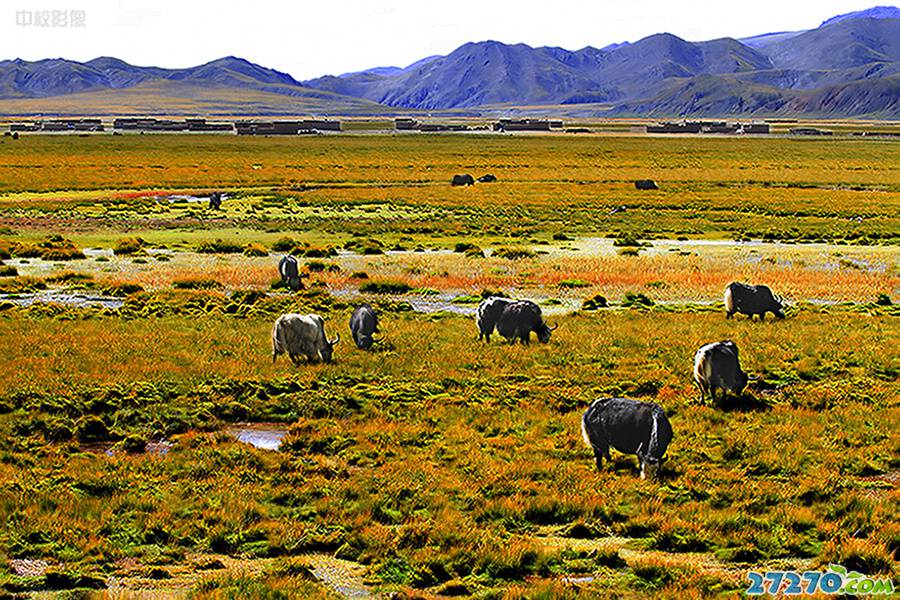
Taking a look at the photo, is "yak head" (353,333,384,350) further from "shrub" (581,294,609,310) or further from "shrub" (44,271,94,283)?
"shrub" (44,271,94,283)

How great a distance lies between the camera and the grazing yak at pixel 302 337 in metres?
21.2

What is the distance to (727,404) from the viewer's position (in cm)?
1792

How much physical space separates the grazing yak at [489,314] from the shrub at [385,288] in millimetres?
10120

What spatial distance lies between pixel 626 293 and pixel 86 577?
84.5ft

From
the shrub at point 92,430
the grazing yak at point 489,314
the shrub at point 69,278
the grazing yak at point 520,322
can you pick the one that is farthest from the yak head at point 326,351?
the shrub at point 69,278

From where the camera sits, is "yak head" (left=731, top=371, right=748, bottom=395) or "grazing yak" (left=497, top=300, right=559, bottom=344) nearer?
"yak head" (left=731, top=371, right=748, bottom=395)

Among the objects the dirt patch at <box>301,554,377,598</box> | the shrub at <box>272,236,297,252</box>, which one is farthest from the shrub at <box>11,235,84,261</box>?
the dirt patch at <box>301,554,377,598</box>

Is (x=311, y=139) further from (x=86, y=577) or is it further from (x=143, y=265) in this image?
(x=86, y=577)

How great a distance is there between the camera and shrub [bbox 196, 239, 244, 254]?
45594mm

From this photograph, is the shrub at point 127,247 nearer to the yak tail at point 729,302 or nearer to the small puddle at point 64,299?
the small puddle at point 64,299

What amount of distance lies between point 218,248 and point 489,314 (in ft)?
83.1

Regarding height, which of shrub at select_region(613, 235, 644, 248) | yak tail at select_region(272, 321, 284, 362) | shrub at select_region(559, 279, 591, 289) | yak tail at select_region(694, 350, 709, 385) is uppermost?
yak tail at select_region(694, 350, 709, 385)

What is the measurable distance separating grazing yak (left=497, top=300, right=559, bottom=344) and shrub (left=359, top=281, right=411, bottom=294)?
10556 millimetres

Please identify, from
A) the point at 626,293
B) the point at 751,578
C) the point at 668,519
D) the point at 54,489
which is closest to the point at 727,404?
the point at 668,519
